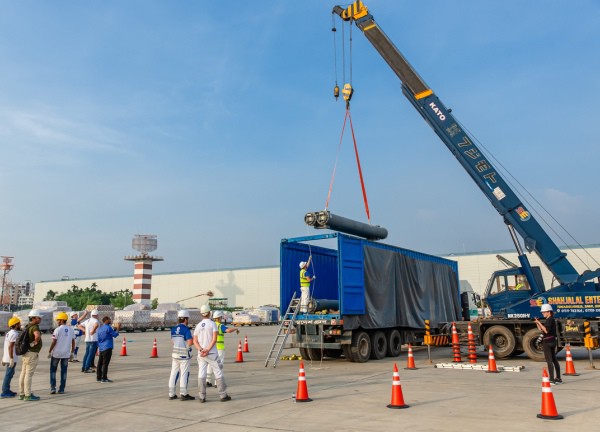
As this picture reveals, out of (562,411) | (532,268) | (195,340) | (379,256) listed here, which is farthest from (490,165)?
(195,340)

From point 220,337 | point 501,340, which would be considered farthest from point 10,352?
point 501,340

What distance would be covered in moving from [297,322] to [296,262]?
245cm

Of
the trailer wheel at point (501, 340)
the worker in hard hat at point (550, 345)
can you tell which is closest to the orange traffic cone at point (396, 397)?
the worker in hard hat at point (550, 345)

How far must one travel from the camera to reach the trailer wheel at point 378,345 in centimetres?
1593

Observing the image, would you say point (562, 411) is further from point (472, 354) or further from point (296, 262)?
point (296, 262)

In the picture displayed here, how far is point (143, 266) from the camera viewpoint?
261 feet

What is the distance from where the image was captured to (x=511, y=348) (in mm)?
15945

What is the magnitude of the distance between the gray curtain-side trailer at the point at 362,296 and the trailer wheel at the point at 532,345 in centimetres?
375

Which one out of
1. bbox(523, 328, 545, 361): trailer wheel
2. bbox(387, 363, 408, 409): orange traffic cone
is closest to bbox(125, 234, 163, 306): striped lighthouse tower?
bbox(523, 328, 545, 361): trailer wheel

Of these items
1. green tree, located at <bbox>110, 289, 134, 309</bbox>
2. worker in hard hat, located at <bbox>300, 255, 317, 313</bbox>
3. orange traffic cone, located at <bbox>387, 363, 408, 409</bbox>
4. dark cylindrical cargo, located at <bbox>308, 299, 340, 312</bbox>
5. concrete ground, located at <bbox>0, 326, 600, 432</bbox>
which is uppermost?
green tree, located at <bbox>110, 289, 134, 309</bbox>

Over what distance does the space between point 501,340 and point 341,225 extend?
6662 millimetres

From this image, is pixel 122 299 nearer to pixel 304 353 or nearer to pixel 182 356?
pixel 304 353

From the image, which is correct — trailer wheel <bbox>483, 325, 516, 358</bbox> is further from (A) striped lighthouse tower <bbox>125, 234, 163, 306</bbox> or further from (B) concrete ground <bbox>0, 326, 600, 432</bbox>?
(A) striped lighthouse tower <bbox>125, 234, 163, 306</bbox>

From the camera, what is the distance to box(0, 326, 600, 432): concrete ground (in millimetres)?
7121
